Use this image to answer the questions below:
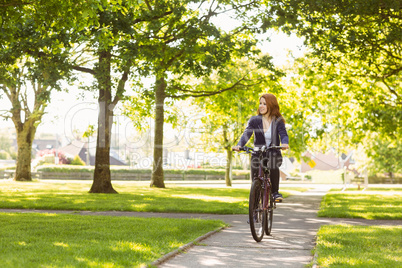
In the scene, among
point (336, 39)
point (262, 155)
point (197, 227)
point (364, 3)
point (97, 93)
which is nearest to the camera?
point (262, 155)

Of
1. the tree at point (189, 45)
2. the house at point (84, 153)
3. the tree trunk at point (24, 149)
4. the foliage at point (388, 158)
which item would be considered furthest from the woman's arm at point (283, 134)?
the house at point (84, 153)

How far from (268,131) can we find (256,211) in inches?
49.5

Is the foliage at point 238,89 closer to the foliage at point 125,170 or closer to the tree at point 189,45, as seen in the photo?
the tree at point 189,45

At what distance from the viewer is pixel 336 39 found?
1466 centimetres

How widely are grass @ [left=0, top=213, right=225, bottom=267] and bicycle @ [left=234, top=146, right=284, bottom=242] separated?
0.99 metres

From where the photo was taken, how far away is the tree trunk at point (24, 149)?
103 ft

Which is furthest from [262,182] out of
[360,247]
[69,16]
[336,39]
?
[336,39]

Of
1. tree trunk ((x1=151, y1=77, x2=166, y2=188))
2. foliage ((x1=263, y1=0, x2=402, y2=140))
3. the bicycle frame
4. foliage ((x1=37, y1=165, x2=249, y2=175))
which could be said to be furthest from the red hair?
foliage ((x1=37, y1=165, x2=249, y2=175))

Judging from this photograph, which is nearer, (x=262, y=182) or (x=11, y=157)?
(x=262, y=182)

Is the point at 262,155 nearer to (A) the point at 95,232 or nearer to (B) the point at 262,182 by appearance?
(B) the point at 262,182

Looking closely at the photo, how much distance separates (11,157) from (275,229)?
9466cm

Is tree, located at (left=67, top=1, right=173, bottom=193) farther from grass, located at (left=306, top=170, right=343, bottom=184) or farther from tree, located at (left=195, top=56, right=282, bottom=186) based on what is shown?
grass, located at (left=306, top=170, right=343, bottom=184)

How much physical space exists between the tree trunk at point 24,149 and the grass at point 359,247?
26.6 metres

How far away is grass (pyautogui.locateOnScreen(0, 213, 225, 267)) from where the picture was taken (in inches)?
204
